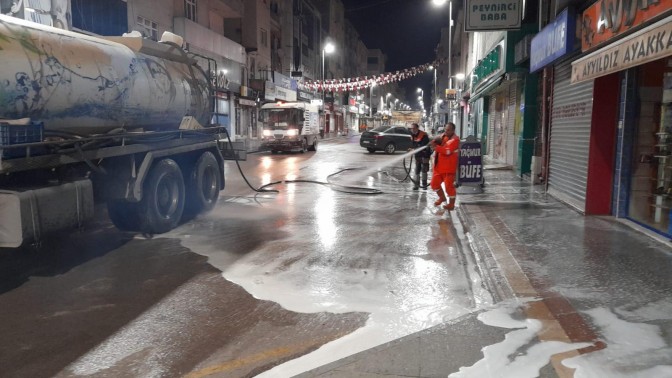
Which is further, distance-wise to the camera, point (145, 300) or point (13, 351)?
point (145, 300)

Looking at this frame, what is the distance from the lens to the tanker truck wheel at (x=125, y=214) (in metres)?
8.34

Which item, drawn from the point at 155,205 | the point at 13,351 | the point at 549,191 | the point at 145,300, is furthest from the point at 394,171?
the point at 13,351

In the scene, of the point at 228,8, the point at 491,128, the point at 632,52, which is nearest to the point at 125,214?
the point at 632,52

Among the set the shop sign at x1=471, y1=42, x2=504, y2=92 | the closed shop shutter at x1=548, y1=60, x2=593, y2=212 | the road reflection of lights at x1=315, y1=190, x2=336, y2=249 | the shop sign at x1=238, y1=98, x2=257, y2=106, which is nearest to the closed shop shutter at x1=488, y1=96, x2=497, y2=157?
the shop sign at x1=471, y1=42, x2=504, y2=92

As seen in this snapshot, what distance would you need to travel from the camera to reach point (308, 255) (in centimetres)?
738

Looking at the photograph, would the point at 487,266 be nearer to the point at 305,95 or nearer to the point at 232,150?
the point at 232,150

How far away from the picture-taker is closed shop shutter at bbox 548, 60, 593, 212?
9.88m

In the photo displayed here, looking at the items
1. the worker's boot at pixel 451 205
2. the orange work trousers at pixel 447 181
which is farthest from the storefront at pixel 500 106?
the worker's boot at pixel 451 205

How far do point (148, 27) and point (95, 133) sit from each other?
20631 millimetres

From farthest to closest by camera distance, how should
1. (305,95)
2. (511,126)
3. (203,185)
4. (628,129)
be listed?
(305,95) < (511,126) < (203,185) < (628,129)

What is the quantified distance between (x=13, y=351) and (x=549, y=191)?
36.5 feet

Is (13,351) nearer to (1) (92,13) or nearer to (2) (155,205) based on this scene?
(2) (155,205)

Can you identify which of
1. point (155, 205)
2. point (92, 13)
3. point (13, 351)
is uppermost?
point (92, 13)

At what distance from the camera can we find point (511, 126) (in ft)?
67.1
